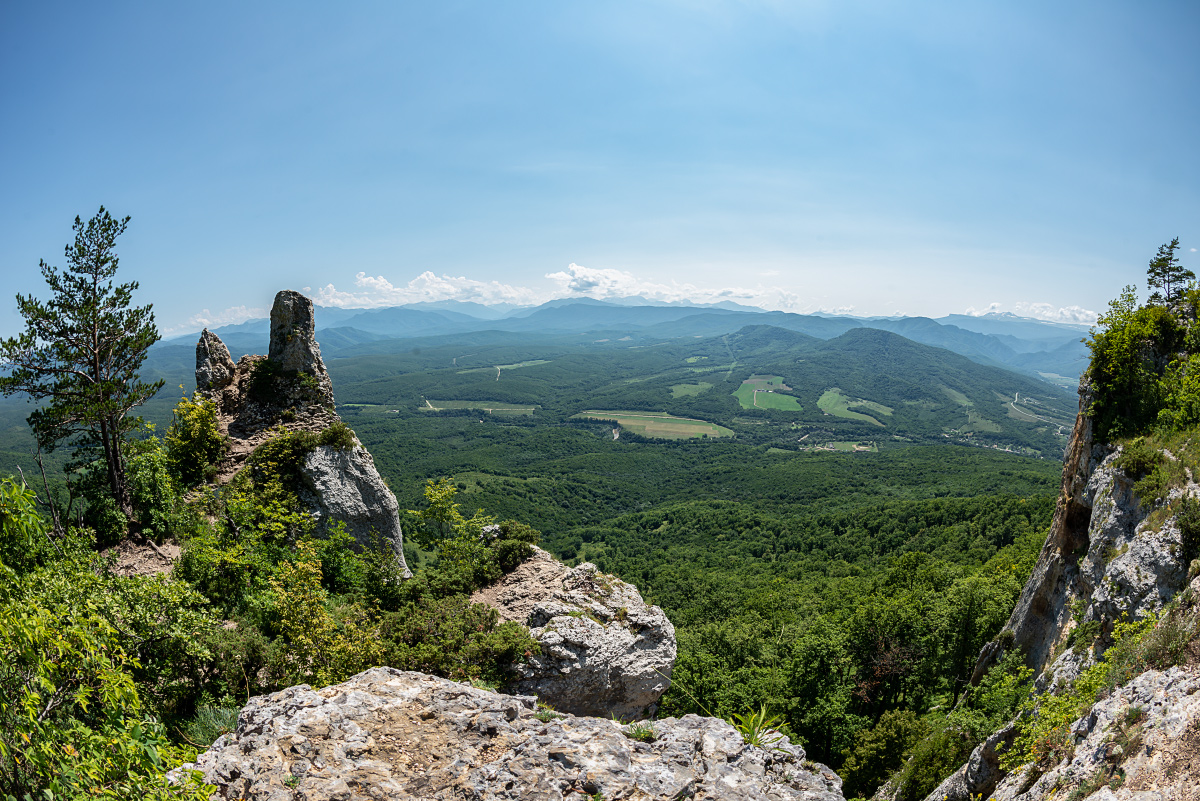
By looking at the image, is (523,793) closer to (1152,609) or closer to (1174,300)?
(1152,609)

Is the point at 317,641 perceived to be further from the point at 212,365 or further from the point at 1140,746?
the point at 212,365

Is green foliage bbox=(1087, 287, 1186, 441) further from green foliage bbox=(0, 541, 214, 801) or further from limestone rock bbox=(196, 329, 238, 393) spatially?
limestone rock bbox=(196, 329, 238, 393)

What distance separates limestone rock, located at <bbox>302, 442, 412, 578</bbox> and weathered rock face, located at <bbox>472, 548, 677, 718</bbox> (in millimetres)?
6453

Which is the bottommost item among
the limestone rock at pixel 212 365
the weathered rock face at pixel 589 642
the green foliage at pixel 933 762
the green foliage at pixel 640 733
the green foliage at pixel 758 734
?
the green foliage at pixel 933 762

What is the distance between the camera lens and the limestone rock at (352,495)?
20.5 meters

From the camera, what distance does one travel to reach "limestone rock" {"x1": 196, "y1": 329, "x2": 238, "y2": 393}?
80.1 feet

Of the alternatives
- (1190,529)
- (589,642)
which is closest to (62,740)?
(589,642)

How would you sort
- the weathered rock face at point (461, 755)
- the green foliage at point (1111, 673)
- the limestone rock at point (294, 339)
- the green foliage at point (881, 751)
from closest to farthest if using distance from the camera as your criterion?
the weathered rock face at point (461, 755), the green foliage at point (1111, 673), the green foliage at point (881, 751), the limestone rock at point (294, 339)

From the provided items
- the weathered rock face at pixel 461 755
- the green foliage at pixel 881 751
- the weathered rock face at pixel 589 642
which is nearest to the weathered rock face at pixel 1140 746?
the weathered rock face at pixel 461 755

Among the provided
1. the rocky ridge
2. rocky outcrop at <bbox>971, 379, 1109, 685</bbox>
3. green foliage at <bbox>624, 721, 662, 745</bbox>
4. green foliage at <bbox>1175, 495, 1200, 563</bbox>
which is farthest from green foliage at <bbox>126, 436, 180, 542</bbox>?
rocky outcrop at <bbox>971, 379, 1109, 685</bbox>

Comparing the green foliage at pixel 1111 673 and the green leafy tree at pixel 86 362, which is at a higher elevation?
the green leafy tree at pixel 86 362

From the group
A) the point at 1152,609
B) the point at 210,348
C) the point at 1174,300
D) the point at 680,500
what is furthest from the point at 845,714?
the point at 680,500

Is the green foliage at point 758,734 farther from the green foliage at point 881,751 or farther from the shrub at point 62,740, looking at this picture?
the green foliage at point 881,751

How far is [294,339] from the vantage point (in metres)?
23.4
